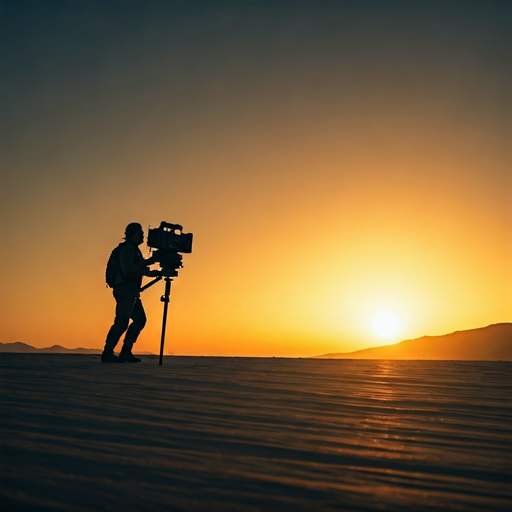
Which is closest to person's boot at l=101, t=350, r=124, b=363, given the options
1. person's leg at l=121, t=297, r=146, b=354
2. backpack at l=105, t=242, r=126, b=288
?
person's leg at l=121, t=297, r=146, b=354

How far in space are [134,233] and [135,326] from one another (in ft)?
5.69

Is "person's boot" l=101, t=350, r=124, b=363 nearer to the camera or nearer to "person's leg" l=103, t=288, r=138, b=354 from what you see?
"person's leg" l=103, t=288, r=138, b=354

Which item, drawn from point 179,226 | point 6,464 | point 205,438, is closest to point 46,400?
point 205,438

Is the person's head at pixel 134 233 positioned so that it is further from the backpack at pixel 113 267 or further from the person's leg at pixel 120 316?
the person's leg at pixel 120 316

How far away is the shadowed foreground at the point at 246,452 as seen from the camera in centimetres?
200

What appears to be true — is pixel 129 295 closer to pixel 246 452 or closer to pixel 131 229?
pixel 131 229

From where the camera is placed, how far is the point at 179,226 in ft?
37.5

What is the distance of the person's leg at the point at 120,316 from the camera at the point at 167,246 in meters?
0.86

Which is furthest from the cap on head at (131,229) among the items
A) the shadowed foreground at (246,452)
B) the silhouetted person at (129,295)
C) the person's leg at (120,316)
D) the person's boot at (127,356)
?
the shadowed foreground at (246,452)

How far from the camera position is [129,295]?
10.8m

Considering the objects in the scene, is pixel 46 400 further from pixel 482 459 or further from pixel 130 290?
pixel 130 290

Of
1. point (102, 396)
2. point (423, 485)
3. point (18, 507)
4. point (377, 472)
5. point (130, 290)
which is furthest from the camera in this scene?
point (130, 290)

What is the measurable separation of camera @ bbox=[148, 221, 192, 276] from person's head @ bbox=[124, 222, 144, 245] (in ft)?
0.56

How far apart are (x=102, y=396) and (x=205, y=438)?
6.39ft
